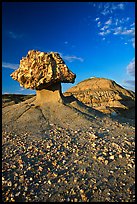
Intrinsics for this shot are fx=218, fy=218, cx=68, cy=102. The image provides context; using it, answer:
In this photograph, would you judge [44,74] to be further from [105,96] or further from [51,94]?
[105,96]

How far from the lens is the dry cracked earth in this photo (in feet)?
14.7

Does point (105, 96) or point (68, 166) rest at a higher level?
point (105, 96)

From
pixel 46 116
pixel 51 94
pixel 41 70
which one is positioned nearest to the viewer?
pixel 46 116

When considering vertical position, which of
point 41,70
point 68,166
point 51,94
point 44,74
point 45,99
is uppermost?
point 41,70

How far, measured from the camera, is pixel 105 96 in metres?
41.7

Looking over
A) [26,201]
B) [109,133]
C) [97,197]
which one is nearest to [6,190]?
[26,201]

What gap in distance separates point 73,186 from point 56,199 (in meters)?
0.50

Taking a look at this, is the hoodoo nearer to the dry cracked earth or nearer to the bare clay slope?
the bare clay slope

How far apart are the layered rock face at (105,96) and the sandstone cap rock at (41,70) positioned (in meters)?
27.3

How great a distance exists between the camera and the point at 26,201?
4.26 meters

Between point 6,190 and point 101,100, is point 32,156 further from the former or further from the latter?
point 101,100

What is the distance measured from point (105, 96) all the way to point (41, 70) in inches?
1293

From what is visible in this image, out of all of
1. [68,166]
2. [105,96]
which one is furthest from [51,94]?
[105,96]

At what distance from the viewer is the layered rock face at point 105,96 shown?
39.1 metres
